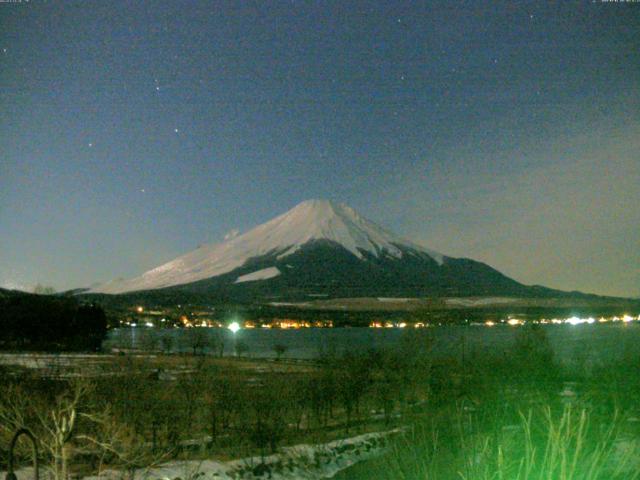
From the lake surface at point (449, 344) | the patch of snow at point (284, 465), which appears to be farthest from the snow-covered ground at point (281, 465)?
the lake surface at point (449, 344)

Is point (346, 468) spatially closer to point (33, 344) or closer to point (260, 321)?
point (33, 344)

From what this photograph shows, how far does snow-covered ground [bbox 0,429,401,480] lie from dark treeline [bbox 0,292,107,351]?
4802cm

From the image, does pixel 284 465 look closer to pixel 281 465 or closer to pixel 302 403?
pixel 281 465

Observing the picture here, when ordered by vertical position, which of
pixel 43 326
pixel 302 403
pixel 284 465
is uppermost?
pixel 43 326

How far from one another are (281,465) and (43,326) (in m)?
55.4

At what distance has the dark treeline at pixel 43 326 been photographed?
65812 mm

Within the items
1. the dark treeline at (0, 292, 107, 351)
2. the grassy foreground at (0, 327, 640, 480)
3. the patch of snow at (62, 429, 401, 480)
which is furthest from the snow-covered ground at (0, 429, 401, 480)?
the dark treeline at (0, 292, 107, 351)

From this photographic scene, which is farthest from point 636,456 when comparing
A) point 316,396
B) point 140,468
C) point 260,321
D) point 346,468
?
point 260,321

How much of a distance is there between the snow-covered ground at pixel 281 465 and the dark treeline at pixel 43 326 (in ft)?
158

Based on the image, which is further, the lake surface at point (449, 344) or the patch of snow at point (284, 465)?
the lake surface at point (449, 344)

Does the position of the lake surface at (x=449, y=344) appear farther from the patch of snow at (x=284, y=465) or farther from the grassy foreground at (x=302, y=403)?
the patch of snow at (x=284, y=465)

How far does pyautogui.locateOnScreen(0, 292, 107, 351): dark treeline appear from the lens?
2591 inches

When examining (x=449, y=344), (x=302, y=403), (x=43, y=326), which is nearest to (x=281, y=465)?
(x=302, y=403)

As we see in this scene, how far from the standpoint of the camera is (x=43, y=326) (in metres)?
67.4
